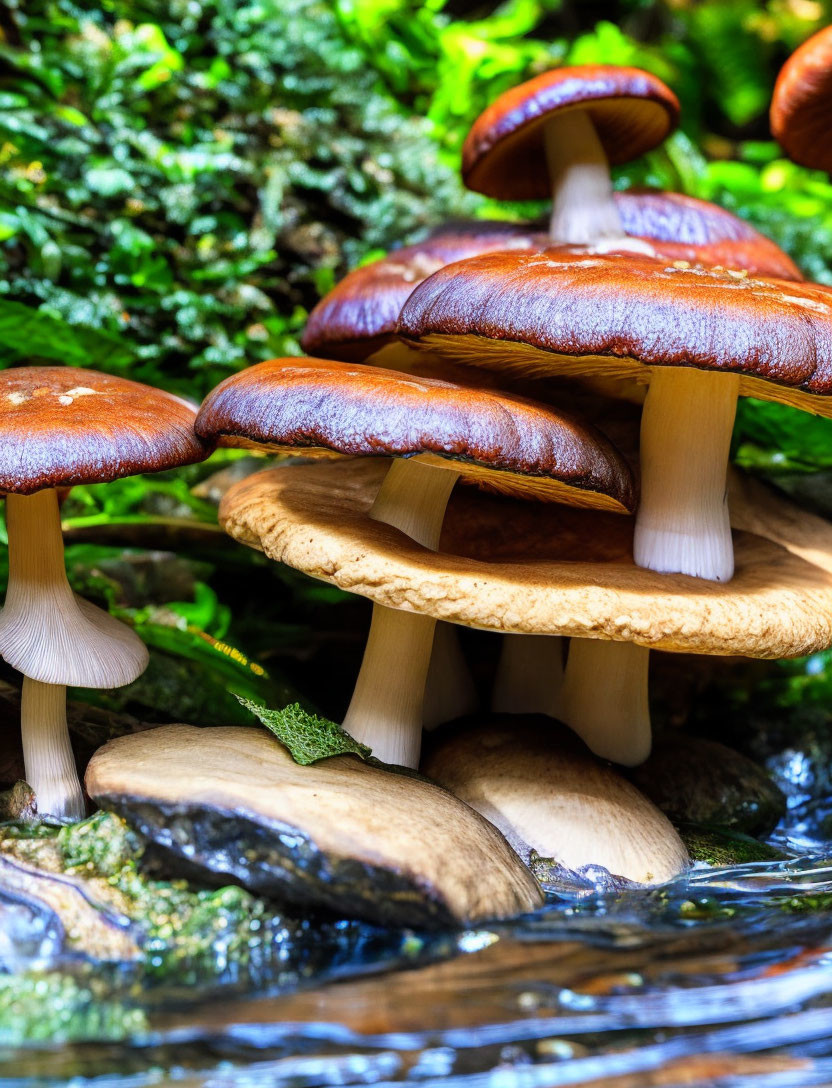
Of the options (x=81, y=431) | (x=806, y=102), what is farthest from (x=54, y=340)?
(x=806, y=102)

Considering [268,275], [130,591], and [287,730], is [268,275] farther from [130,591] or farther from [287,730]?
[287,730]

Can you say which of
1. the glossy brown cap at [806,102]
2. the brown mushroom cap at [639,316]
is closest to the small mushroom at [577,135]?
the glossy brown cap at [806,102]

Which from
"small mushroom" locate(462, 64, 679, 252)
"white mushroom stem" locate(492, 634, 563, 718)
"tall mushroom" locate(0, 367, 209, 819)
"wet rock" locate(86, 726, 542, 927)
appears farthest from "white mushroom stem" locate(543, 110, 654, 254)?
"wet rock" locate(86, 726, 542, 927)

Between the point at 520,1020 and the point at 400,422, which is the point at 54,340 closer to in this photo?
the point at 400,422

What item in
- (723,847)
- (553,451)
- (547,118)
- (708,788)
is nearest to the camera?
(553,451)

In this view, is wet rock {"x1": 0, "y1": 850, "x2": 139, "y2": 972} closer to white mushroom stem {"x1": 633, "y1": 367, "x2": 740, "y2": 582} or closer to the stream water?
the stream water

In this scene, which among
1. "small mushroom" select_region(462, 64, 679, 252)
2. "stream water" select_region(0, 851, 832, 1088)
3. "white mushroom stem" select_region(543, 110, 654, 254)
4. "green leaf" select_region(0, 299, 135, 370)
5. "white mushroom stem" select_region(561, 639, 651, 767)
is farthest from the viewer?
"green leaf" select_region(0, 299, 135, 370)

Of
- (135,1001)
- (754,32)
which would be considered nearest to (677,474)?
(135,1001)
